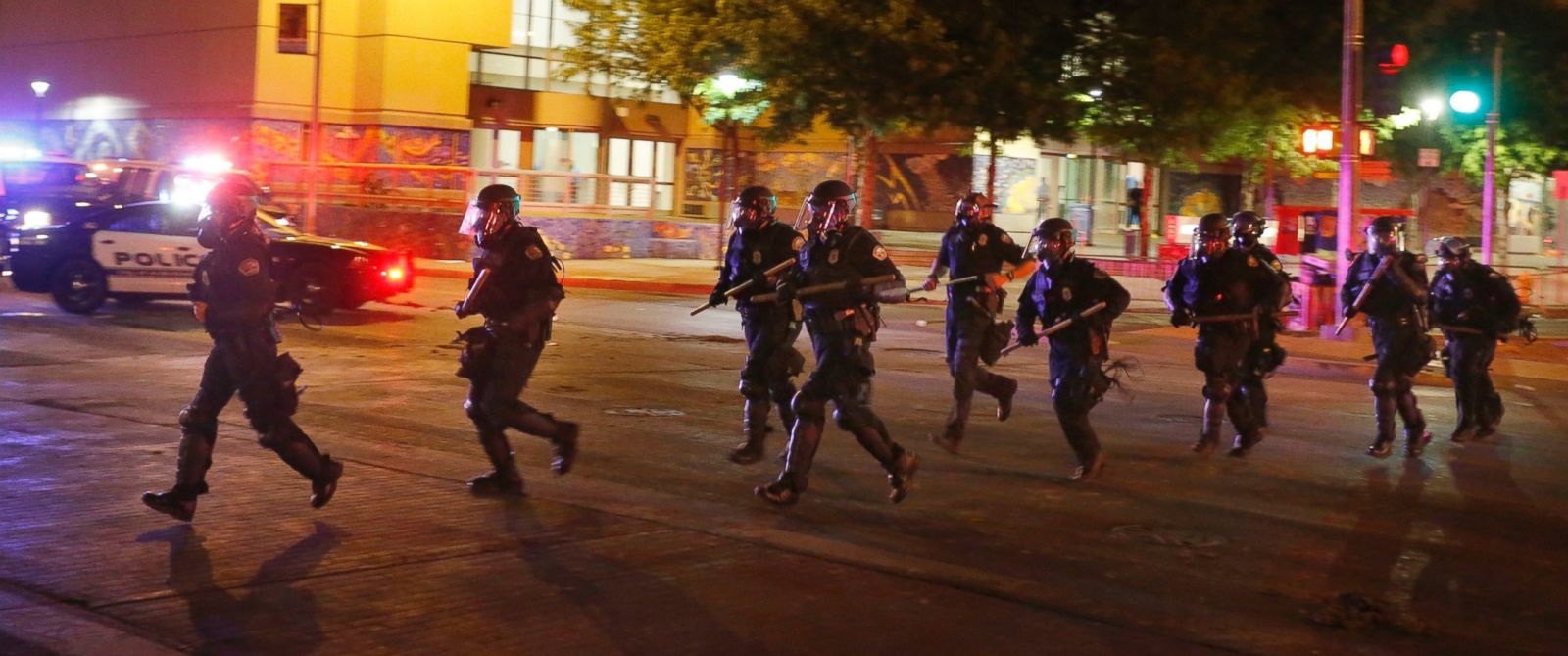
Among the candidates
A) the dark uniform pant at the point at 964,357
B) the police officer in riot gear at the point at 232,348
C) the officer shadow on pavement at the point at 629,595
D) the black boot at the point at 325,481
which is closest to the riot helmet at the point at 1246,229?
the dark uniform pant at the point at 964,357

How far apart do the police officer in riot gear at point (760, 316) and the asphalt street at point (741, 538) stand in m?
0.32

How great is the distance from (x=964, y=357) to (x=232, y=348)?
4.95 metres

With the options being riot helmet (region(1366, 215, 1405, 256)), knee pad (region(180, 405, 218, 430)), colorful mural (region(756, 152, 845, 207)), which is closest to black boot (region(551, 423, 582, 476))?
knee pad (region(180, 405, 218, 430))

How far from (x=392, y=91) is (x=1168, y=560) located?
33.0m

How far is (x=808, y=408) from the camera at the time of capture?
8.27 metres

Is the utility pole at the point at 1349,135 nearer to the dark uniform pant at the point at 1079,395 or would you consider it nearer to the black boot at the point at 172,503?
the dark uniform pant at the point at 1079,395

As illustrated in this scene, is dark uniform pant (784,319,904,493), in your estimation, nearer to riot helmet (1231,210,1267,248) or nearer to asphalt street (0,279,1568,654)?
asphalt street (0,279,1568,654)

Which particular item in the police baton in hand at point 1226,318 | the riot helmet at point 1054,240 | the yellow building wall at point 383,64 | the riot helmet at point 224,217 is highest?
the yellow building wall at point 383,64

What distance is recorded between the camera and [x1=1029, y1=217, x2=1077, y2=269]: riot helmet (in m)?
9.63

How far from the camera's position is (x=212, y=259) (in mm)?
7594

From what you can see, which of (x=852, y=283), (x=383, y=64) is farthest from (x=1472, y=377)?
(x=383, y=64)

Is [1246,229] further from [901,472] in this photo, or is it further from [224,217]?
[224,217]

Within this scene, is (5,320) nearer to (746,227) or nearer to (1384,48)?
(746,227)

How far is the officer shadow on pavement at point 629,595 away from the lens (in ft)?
19.4
